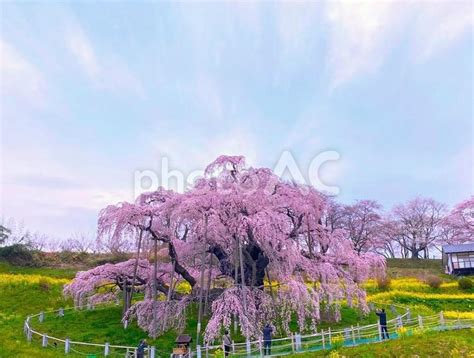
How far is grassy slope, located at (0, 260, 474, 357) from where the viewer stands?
16.7 metres

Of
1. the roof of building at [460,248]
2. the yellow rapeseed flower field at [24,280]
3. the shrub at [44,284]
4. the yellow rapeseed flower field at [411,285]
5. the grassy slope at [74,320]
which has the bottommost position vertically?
the grassy slope at [74,320]

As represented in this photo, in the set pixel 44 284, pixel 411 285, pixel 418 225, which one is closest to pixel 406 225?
pixel 418 225

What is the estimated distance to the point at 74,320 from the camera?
23.7 metres

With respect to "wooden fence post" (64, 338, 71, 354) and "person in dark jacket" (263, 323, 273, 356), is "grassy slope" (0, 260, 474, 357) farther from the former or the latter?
"person in dark jacket" (263, 323, 273, 356)

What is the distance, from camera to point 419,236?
61750mm

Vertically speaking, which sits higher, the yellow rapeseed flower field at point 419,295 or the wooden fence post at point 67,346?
the yellow rapeseed flower field at point 419,295

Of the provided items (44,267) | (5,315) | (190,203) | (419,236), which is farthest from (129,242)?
(419,236)

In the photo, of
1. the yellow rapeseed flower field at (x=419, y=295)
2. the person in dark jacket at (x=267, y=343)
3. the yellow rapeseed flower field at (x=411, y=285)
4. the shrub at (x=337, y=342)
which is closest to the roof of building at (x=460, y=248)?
the yellow rapeseed flower field at (x=411, y=285)

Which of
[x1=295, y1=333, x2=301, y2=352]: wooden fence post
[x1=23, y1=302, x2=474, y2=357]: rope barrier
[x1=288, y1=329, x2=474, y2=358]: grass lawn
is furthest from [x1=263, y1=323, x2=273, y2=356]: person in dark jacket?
[x1=295, y1=333, x2=301, y2=352]: wooden fence post

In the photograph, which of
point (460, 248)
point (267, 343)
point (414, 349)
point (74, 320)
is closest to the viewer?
Result: point (414, 349)

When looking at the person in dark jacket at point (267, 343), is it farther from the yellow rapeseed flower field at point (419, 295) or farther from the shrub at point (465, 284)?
the shrub at point (465, 284)

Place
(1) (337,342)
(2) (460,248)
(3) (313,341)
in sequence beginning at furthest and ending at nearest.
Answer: (2) (460,248) → (3) (313,341) → (1) (337,342)

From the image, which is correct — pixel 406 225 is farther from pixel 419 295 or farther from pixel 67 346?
pixel 67 346

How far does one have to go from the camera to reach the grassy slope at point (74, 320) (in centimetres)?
1667
